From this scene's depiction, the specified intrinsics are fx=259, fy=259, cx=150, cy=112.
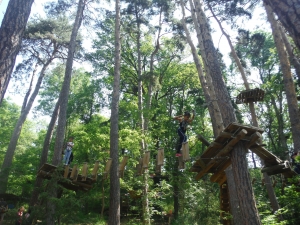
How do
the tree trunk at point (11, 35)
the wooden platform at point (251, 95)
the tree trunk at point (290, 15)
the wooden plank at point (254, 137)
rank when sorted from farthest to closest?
1. the wooden platform at point (251, 95)
2. the wooden plank at point (254, 137)
3. the tree trunk at point (11, 35)
4. the tree trunk at point (290, 15)

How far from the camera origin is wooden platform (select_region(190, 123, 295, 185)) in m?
5.04

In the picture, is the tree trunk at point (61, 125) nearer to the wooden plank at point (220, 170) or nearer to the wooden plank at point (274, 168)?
the wooden plank at point (220, 170)

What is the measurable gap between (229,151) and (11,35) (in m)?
4.27

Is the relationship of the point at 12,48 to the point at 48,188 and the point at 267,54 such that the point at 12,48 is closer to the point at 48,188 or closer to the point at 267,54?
the point at 48,188

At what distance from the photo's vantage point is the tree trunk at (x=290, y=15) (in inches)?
73.4

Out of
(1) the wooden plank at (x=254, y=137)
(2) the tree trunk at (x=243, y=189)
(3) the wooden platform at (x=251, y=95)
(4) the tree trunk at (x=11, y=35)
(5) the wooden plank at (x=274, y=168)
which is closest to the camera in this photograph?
(4) the tree trunk at (x=11, y=35)

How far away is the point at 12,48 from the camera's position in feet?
9.66

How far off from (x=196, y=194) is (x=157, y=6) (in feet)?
35.7

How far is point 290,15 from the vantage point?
1.93 metres

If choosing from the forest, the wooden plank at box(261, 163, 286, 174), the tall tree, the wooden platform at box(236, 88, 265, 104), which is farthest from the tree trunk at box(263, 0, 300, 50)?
the tall tree

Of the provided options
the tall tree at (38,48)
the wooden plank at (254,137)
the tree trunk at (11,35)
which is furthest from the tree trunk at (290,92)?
the tall tree at (38,48)

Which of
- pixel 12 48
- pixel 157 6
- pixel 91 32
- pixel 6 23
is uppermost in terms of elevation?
pixel 157 6

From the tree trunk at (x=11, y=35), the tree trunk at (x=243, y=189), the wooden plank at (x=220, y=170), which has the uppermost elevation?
the tree trunk at (x=11, y=35)

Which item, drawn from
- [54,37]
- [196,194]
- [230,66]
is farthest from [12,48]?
[230,66]
